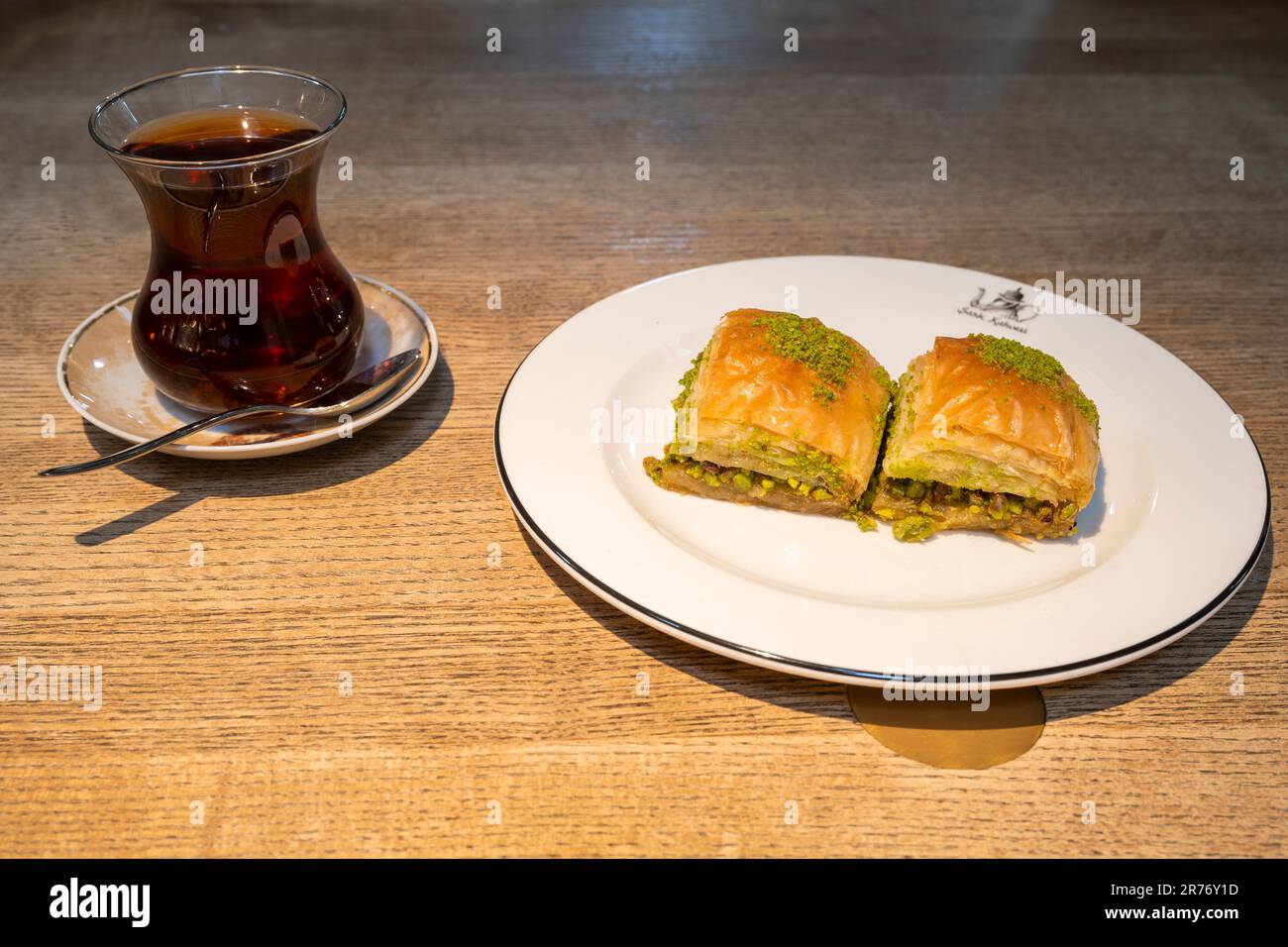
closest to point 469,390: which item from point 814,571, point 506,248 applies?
point 506,248

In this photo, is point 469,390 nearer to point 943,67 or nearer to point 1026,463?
point 1026,463

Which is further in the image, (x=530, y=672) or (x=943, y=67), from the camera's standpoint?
(x=943, y=67)

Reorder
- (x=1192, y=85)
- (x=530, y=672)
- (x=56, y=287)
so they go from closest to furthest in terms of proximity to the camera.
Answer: (x=530, y=672), (x=56, y=287), (x=1192, y=85)

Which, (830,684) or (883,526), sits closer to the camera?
(830,684)

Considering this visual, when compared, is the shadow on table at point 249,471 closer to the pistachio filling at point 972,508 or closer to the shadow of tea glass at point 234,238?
the shadow of tea glass at point 234,238

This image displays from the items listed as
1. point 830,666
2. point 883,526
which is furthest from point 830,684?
point 883,526

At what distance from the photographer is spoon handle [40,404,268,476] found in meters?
1.39

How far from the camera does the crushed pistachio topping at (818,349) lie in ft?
5.11

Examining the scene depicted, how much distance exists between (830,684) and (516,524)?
557 mm

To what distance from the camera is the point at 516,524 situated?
1.55 m

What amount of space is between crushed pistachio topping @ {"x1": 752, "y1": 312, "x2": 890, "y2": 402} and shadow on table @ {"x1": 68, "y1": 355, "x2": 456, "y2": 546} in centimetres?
63

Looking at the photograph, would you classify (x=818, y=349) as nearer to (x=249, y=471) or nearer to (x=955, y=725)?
(x=955, y=725)
